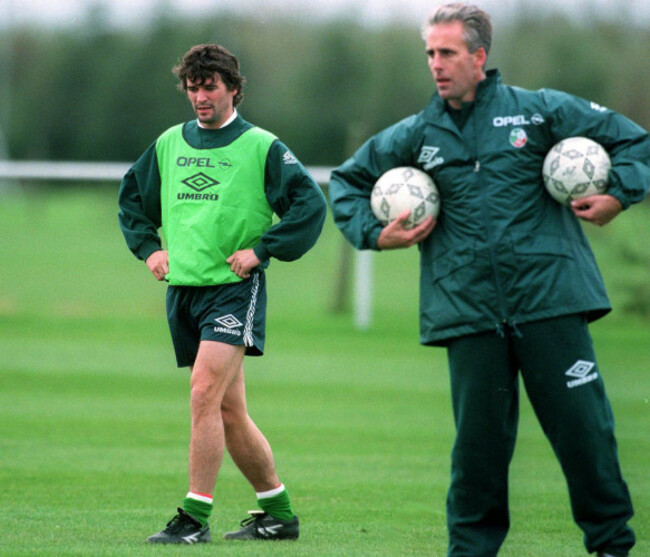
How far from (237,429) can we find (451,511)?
4.69 ft

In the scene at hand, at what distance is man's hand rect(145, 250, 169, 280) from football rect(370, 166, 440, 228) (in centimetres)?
154

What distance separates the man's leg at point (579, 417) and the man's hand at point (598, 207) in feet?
1.36

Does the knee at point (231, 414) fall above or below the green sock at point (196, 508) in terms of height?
above

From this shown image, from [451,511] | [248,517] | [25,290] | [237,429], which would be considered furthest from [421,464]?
[25,290]

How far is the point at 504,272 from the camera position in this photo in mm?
5129

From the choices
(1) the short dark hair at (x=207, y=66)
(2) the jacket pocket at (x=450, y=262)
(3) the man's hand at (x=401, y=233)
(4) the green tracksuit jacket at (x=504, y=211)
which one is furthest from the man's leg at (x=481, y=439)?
(1) the short dark hair at (x=207, y=66)

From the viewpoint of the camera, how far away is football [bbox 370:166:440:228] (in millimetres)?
5184

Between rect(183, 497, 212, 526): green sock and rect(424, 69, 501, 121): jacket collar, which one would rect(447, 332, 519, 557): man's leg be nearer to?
rect(424, 69, 501, 121): jacket collar

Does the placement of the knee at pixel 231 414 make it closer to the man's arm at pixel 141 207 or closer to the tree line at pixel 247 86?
the man's arm at pixel 141 207

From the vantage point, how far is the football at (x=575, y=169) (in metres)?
5.05

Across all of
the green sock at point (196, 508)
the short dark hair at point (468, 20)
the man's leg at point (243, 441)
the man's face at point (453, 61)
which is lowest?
the green sock at point (196, 508)

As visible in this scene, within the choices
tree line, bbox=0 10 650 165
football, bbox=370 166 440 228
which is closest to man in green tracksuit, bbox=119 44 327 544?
football, bbox=370 166 440 228

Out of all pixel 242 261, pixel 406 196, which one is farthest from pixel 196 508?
pixel 406 196

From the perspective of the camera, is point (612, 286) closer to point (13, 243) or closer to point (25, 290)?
point (25, 290)
